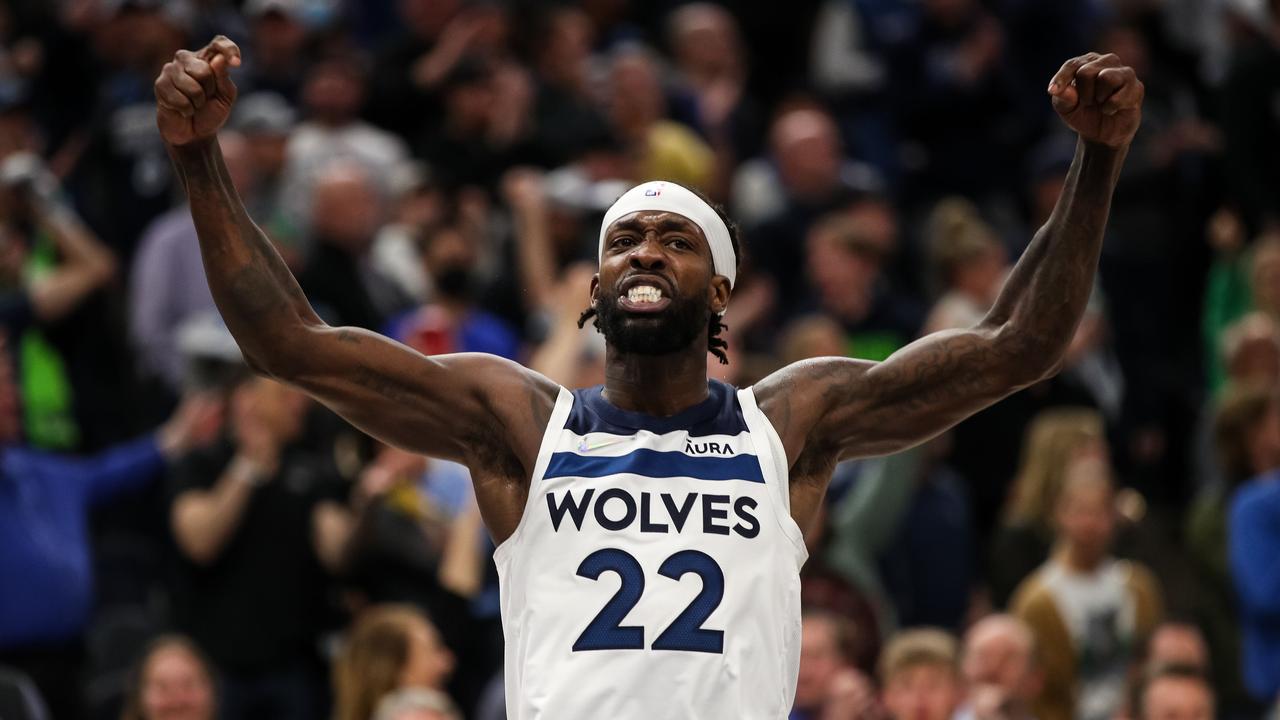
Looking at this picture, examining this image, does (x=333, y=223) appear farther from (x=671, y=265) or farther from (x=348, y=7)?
(x=671, y=265)

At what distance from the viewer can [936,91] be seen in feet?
50.5

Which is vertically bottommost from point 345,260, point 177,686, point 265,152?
point 177,686

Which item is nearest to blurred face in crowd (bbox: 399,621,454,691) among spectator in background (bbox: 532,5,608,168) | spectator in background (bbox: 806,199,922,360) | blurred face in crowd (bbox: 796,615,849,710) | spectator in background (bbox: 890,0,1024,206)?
blurred face in crowd (bbox: 796,615,849,710)

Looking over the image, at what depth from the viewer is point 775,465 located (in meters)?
5.68

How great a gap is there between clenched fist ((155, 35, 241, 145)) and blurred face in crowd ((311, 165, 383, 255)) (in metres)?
6.45

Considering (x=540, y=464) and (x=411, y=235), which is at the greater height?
(x=411, y=235)

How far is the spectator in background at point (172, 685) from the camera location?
8938mm

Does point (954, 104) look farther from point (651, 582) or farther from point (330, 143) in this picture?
point (651, 582)

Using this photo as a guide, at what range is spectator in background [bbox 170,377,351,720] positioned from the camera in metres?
9.70

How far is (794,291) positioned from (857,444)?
7197mm

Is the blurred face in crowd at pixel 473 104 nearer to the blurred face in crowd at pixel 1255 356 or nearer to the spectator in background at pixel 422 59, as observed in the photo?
the spectator in background at pixel 422 59

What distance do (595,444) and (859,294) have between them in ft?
22.1

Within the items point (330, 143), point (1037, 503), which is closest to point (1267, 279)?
point (1037, 503)

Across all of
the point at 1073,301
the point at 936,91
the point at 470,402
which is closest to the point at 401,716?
the point at 470,402
